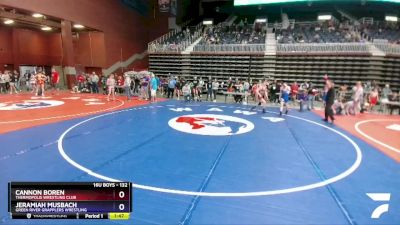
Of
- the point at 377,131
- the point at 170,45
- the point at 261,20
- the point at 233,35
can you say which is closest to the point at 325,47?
the point at 233,35

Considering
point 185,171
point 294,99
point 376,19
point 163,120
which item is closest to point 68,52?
point 163,120

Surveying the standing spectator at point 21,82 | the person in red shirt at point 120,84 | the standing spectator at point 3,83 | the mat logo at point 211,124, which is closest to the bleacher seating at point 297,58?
the person in red shirt at point 120,84

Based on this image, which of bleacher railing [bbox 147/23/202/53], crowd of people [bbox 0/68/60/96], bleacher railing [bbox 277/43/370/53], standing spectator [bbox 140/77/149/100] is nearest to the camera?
standing spectator [bbox 140/77/149/100]

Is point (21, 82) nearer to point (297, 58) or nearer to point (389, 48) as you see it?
point (297, 58)

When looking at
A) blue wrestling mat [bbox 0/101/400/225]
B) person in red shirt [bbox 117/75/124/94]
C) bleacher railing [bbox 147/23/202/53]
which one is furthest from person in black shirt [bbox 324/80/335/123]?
bleacher railing [bbox 147/23/202/53]

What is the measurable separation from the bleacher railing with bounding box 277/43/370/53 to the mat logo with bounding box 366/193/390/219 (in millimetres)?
20995

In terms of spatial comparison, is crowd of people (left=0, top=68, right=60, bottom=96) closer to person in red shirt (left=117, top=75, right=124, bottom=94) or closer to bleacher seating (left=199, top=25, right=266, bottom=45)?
person in red shirt (left=117, top=75, right=124, bottom=94)

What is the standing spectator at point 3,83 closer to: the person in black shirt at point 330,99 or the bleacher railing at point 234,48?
the bleacher railing at point 234,48

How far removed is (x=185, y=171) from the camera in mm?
5883

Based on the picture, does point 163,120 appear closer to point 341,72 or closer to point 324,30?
point 341,72

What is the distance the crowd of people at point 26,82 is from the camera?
64.9 feet

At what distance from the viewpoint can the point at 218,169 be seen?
6051 millimetres

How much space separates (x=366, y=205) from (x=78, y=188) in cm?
444

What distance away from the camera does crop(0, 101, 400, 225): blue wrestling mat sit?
4293 mm
